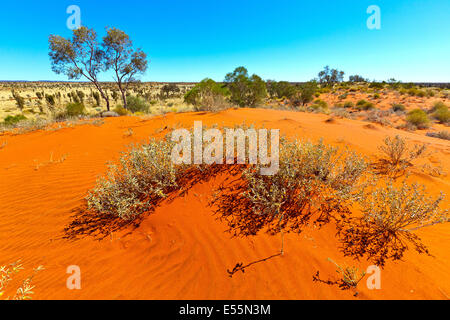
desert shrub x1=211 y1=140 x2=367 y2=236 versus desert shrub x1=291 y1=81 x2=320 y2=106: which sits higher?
desert shrub x1=291 y1=81 x2=320 y2=106

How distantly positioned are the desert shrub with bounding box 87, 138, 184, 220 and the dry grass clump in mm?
970

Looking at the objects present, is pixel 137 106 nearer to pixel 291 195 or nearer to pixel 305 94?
pixel 305 94

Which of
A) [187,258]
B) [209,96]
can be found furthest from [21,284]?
[209,96]

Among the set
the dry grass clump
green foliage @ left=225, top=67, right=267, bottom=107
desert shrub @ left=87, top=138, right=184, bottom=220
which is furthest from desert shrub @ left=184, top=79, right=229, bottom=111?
the dry grass clump

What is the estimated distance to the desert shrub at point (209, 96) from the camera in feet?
37.1

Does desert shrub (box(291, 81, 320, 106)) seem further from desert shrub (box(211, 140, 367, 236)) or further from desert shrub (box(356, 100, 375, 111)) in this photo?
desert shrub (box(211, 140, 367, 236))

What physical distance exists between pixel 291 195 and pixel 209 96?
10.8 m

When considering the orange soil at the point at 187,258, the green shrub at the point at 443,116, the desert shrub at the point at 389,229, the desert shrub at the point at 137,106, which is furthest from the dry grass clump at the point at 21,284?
the green shrub at the point at 443,116

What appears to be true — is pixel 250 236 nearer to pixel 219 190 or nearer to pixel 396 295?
pixel 219 190

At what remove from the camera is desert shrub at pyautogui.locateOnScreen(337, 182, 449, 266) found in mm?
2077

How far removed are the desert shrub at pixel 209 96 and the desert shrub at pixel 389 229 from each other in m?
9.61

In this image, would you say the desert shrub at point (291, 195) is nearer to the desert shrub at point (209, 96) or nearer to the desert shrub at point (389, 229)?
the desert shrub at point (389, 229)

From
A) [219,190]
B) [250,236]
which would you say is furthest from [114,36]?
[250,236]
